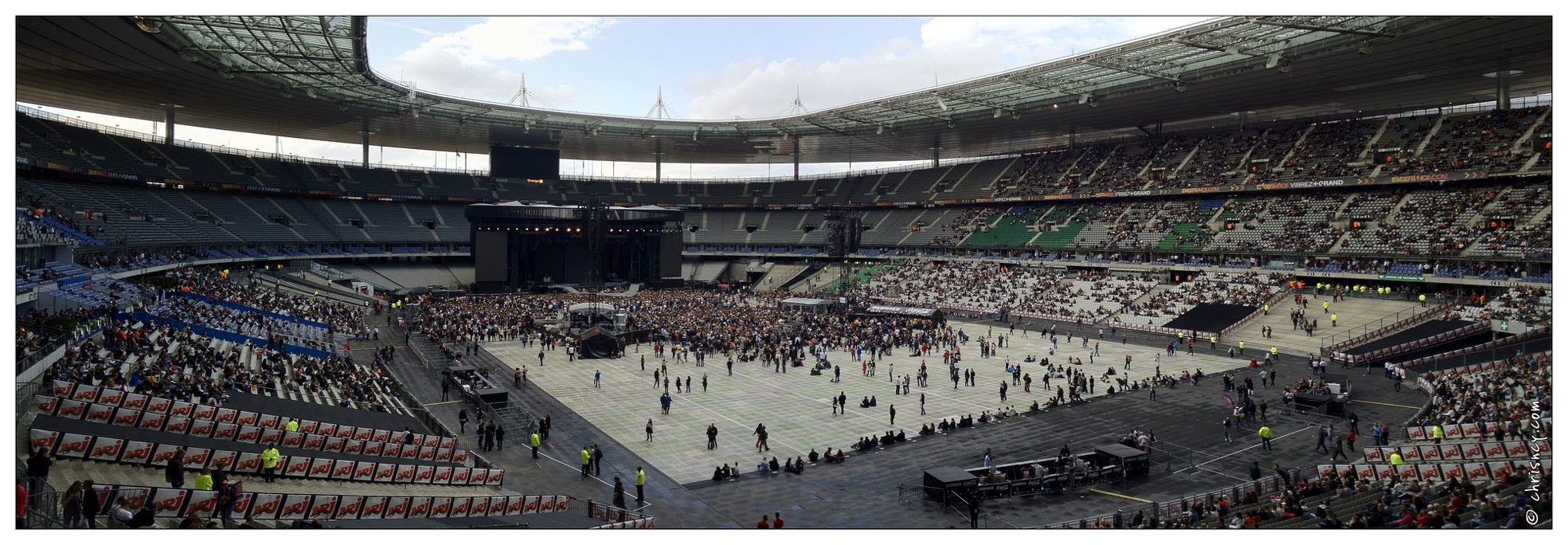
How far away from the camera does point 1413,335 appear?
121 feet

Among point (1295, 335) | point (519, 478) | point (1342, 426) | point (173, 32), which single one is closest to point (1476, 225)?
point (1295, 335)

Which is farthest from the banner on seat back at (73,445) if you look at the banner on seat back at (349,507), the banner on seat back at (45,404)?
the banner on seat back at (349,507)

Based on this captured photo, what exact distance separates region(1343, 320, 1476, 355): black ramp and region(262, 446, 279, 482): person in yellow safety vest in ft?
131

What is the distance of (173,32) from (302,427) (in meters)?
26.0

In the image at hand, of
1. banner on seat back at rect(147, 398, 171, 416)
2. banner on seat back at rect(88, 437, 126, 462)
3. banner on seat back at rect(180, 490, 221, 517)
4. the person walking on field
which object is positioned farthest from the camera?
the person walking on field

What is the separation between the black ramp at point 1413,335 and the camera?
119 feet

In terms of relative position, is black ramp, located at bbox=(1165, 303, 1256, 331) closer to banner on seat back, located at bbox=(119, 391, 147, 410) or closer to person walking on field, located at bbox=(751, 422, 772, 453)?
person walking on field, located at bbox=(751, 422, 772, 453)

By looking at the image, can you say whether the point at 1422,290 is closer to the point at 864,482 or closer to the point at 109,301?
the point at 864,482

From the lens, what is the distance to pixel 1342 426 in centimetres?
2544

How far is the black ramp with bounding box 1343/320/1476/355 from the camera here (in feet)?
119

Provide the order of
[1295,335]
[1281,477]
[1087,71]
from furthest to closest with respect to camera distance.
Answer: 1. [1087,71]
2. [1295,335]
3. [1281,477]

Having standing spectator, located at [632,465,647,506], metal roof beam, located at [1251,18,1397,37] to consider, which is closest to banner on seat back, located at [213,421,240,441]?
standing spectator, located at [632,465,647,506]

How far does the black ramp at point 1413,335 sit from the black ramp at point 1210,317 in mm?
7970

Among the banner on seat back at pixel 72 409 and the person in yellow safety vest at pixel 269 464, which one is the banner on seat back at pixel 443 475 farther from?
the banner on seat back at pixel 72 409
